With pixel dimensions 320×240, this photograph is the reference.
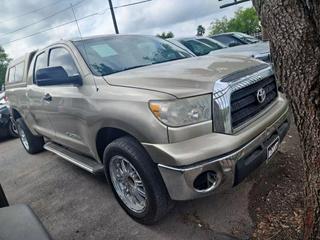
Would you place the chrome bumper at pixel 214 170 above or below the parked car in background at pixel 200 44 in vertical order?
below

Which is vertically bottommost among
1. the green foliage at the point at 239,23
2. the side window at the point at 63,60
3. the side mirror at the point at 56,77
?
the green foliage at the point at 239,23

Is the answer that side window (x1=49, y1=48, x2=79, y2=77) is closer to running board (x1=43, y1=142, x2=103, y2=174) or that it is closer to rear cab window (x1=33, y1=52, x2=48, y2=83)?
rear cab window (x1=33, y1=52, x2=48, y2=83)

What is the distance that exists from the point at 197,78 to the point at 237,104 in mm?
409

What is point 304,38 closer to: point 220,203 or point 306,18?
point 306,18

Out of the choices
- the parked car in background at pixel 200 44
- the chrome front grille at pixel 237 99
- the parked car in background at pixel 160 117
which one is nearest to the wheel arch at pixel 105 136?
the parked car in background at pixel 160 117

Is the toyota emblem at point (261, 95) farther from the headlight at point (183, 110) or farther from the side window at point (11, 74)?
the side window at point (11, 74)

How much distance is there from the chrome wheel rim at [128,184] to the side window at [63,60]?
1154 millimetres

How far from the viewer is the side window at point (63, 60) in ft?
11.7

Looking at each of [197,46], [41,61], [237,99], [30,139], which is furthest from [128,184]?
[197,46]

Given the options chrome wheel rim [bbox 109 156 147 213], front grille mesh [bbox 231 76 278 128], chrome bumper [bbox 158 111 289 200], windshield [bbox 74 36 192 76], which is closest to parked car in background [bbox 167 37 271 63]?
windshield [bbox 74 36 192 76]

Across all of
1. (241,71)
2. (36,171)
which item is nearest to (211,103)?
(241,71)

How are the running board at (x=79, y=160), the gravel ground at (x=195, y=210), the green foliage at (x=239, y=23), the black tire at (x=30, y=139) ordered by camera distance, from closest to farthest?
1. the gravel ground at (x=195, y=210)
2. the running board at (x=79, y=160)
3. the black tire at (x=30, y=139)
4. the green foliage at (x=239, y=23)

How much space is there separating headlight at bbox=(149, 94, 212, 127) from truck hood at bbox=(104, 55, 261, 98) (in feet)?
0.19

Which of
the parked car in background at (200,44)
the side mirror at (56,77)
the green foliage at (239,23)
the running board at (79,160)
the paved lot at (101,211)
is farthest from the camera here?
the green foliage at (239,23)
